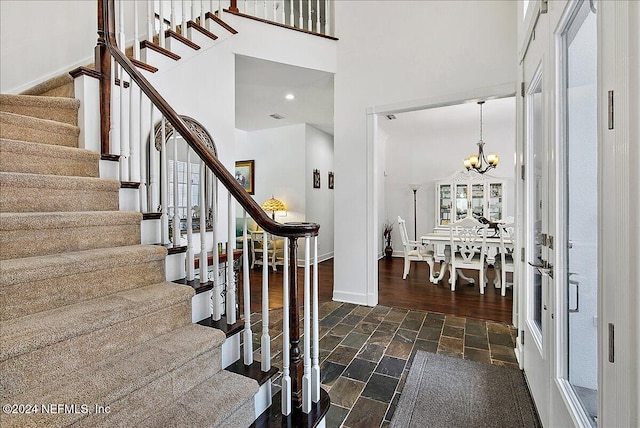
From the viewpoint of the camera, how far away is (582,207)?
121 cm

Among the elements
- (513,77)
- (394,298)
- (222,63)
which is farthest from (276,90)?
(394,298)

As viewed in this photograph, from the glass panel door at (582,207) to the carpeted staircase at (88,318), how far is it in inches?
54.2

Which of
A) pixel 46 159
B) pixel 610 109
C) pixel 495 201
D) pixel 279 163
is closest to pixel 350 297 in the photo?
pixel 46 159

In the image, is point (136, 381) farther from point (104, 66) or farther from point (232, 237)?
point (104, 66)

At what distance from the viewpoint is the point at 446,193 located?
6816 mm

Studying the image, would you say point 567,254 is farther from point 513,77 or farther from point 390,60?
point 390,60

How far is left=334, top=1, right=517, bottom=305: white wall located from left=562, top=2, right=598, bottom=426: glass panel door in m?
1.99

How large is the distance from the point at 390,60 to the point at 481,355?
10.2 ft

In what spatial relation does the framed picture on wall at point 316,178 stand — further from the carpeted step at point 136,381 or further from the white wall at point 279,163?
the carpeted step at point 136,381

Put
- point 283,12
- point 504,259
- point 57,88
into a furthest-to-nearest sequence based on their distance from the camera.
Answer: point 504,259, point 283,12, point 57,88

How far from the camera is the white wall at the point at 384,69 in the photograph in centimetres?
308

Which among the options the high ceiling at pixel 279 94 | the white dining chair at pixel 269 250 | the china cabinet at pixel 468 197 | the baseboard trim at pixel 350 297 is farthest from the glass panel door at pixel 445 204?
the baseboard trim at pixel 350 297

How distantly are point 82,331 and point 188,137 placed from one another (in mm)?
1025

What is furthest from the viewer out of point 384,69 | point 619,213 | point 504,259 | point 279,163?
point 279,163
